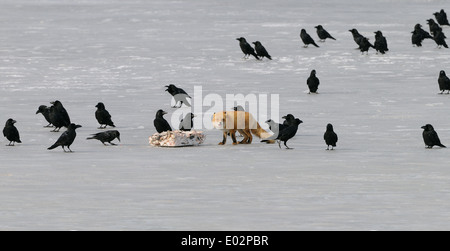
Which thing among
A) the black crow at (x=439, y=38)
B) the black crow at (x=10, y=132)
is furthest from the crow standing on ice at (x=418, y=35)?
the black crow at (x=10, y=132)

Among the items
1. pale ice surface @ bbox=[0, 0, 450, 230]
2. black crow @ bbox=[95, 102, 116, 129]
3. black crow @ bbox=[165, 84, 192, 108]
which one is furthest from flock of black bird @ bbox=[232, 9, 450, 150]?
black crow @ bbox=[165, 84, 192, 108]

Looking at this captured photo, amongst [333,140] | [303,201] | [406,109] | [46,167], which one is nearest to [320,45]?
[406,109]

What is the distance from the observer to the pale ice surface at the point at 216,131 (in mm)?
13102

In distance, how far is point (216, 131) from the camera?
21.8m

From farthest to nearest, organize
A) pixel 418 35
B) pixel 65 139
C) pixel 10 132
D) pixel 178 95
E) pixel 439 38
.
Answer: pixel 418 35 → pixel 439 38 → pixel 178 95 → pixel 10 132 → pixel 65 139

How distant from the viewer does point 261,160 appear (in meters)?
17.6

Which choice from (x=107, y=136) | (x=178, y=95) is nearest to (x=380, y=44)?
(x=178, y=95)

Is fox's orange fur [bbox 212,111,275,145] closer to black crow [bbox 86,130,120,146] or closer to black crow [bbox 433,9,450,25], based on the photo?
black crow [bbox 86,130,120,146]

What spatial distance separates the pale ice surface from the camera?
1310cm

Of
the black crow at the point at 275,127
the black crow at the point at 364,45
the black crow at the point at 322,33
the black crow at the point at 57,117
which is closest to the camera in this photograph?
the black crow at the point at 275,127

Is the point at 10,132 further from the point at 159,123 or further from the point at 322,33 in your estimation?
the point at 322,33

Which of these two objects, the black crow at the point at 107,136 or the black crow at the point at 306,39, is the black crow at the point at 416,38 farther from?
the black crow at the point at 107,136

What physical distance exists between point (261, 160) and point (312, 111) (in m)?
6.88

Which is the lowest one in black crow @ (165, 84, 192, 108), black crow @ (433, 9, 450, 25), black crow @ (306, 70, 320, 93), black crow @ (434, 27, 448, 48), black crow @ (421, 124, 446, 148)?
black crow @ (421, 124, 446, 148)
